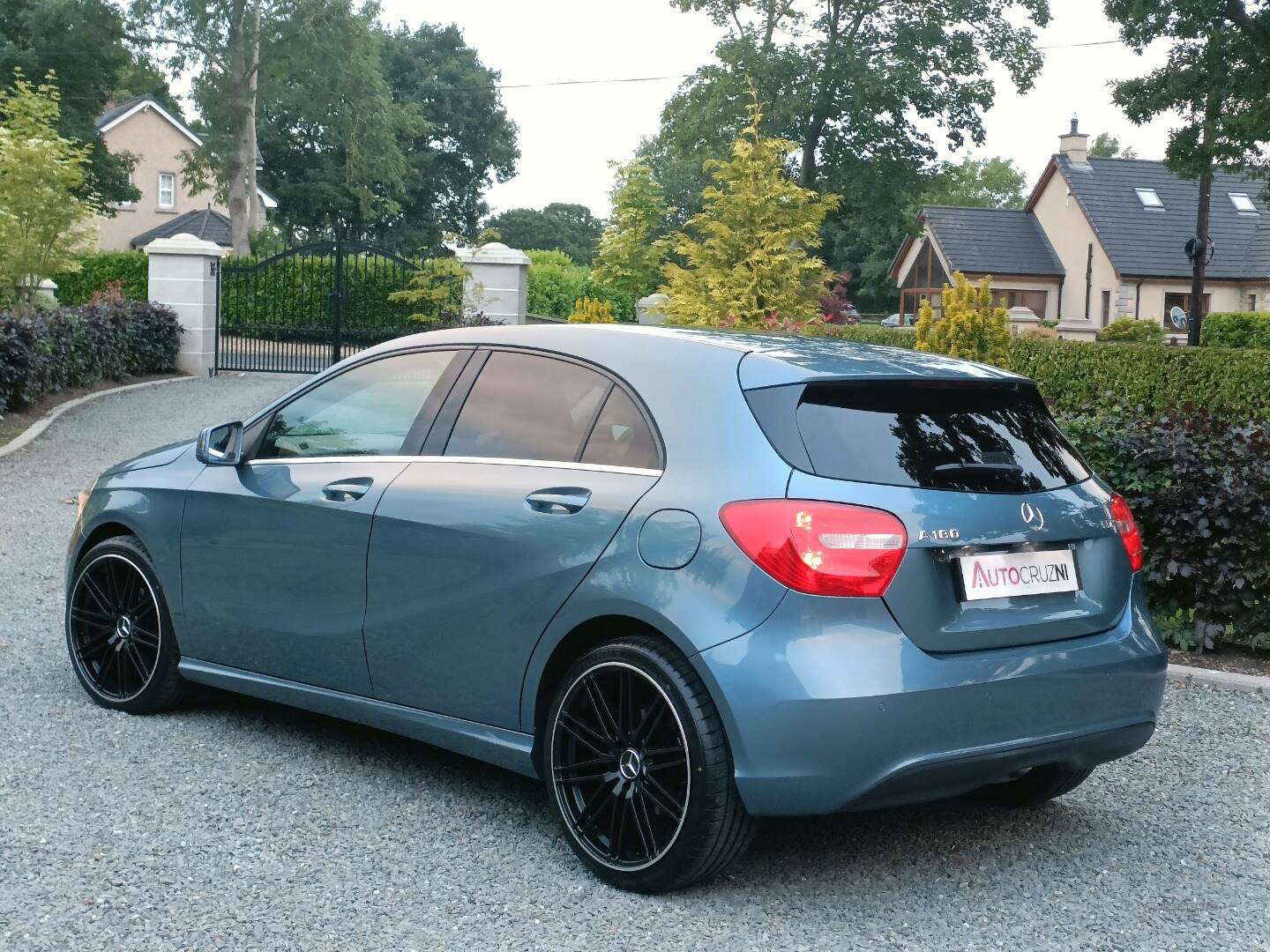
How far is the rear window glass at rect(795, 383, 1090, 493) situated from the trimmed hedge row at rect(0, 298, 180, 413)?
14570 millimetres

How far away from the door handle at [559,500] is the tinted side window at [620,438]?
4.5 inches

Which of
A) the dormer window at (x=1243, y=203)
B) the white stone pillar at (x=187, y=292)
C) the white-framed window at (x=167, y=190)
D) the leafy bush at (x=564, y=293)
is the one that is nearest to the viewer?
the white stone pillar at (x=187, y=292)

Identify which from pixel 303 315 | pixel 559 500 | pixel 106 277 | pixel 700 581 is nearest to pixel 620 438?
pixel 559 500

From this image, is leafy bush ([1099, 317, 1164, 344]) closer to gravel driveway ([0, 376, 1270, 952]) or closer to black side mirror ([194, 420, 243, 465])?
gravel driveway ([0, 376, 1270, 952])

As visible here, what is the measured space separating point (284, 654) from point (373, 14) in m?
44.5

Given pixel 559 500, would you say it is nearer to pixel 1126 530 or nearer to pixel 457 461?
pixel 457 461

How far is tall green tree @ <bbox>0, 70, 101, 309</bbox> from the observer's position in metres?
21.6

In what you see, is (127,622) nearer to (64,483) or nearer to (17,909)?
(17,909)

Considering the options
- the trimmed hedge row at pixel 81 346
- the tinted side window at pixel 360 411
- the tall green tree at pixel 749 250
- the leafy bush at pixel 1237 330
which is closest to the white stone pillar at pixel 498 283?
the trimmed hedge row at pixel 81 346

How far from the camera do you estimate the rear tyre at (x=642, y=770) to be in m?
3.81

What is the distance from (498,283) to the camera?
24406 mm

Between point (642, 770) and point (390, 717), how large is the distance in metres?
1.13

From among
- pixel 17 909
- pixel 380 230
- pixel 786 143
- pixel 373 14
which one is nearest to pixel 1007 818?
pixel 17 909

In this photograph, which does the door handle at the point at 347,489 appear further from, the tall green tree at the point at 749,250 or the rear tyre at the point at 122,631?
the tall green tree at the point at 749,250
